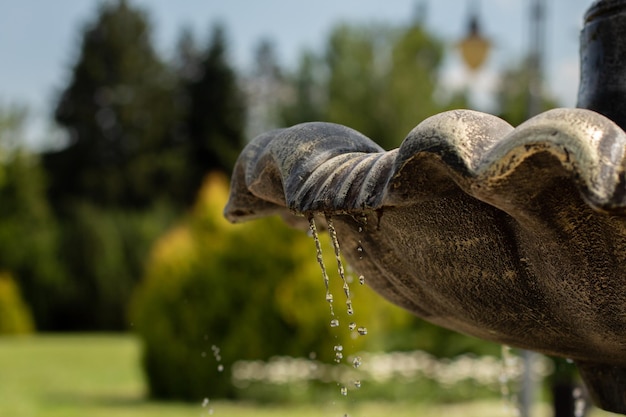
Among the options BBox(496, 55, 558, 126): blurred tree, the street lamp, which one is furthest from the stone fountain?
BBox(496, 55, 558, 126): blurred tree

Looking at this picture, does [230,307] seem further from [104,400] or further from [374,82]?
[374,82]

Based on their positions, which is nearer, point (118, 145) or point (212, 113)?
point (212, 113)

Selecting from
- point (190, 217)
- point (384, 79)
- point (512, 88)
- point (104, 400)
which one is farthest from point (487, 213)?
point (512, 88)

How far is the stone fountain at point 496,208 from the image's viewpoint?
4.88 feet

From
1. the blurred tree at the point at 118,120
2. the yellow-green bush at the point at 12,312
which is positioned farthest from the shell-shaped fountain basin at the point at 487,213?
the blurred tree at the point at 118,120

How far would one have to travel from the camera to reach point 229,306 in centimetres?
1133

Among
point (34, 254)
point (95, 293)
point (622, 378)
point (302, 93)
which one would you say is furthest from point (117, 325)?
point (622, 378)

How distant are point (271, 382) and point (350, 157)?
9.11 metres

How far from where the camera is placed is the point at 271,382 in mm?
10781

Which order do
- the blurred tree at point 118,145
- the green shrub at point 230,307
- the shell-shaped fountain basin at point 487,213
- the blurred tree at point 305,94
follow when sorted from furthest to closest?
the blurred tree at point 305,94
the blurred tree at point 118,145
the green shrub at point 230,307
the shell-shaped fountain basin at point 487,213

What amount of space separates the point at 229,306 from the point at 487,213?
382 inches

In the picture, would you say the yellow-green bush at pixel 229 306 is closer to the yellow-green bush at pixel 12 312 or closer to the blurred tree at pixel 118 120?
the yellow-green bush at pixel 12 312

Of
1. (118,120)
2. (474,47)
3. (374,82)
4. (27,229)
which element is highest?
(474,47)

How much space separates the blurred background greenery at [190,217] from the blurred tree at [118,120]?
0.18 feet
